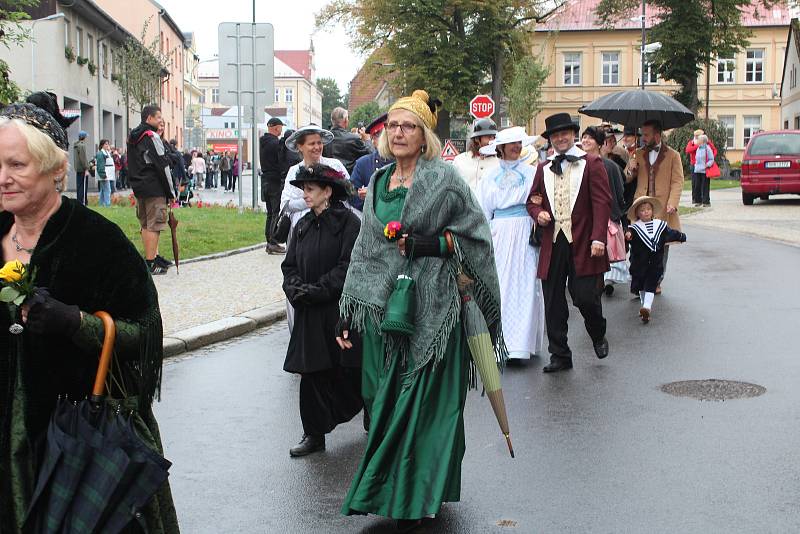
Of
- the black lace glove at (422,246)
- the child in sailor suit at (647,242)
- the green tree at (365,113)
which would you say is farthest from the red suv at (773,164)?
the green tree at (365,113)

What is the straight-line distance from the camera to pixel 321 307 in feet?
20.3

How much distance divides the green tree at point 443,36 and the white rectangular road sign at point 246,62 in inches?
1270

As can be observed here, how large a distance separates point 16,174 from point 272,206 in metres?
13.6

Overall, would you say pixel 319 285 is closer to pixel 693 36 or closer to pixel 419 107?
pixel 419 107

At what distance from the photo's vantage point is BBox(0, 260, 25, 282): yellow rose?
2963 mm

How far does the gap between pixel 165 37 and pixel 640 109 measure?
68419 millimetres

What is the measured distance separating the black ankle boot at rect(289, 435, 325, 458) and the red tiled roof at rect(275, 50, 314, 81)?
162 m

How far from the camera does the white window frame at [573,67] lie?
7756 cm

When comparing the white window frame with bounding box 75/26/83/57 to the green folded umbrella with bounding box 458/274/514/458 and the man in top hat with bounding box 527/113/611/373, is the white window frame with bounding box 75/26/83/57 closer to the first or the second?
the man in top hat with bounding box 527/113/611/373

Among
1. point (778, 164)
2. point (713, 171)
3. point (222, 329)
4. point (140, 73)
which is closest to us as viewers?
point (222, 329)

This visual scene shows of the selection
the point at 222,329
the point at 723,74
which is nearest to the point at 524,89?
the point at 723,74

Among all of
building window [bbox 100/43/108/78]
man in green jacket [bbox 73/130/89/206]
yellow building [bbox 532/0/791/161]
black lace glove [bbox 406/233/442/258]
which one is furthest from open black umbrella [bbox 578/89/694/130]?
yellow building [bbox 532/0/791/161]

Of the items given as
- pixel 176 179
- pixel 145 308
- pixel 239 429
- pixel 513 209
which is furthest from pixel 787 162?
pixel 145 308

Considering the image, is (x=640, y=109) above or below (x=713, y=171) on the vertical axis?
above
